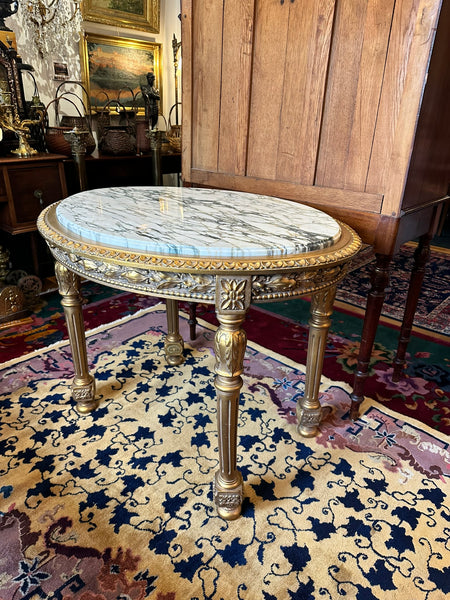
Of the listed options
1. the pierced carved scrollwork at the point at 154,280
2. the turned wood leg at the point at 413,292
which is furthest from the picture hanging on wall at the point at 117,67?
the pierced carved scrollwork at the point at 154,280

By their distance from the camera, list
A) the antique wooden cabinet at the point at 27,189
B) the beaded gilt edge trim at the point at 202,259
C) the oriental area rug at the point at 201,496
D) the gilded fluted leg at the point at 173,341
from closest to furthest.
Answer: the beaded gilt edge trim at the point at 202,259 < the oriental area rug at the point at 201,496 < the gilded fluted leg at the point at 173,341 < the antique wooden cabinet at the point at 27,189

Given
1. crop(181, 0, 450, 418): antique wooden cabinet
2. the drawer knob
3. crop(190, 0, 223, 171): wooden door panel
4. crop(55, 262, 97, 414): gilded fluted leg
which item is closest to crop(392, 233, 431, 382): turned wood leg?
crop(181, 0, 450, 418): antique wooden cabinet

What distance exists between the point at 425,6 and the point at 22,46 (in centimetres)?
322

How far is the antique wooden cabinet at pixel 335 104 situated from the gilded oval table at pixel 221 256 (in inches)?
A: 7.8

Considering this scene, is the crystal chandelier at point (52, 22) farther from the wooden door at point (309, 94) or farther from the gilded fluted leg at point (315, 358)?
the gilded fluted leg at point (315, 358)

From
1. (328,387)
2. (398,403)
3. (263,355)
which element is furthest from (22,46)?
(398,403)

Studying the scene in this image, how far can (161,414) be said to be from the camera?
6.21 ft

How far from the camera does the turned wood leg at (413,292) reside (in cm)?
188

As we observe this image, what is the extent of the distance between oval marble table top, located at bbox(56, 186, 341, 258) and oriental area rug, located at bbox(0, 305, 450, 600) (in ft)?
3.00

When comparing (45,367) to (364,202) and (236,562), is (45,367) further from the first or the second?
(364,202)

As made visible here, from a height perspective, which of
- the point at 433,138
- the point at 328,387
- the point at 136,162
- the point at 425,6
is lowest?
the point at 328,387

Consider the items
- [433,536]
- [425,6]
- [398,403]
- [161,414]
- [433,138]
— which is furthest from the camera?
[398,403]

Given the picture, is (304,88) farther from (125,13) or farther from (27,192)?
(125,13)

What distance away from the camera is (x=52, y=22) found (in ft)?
11.2
